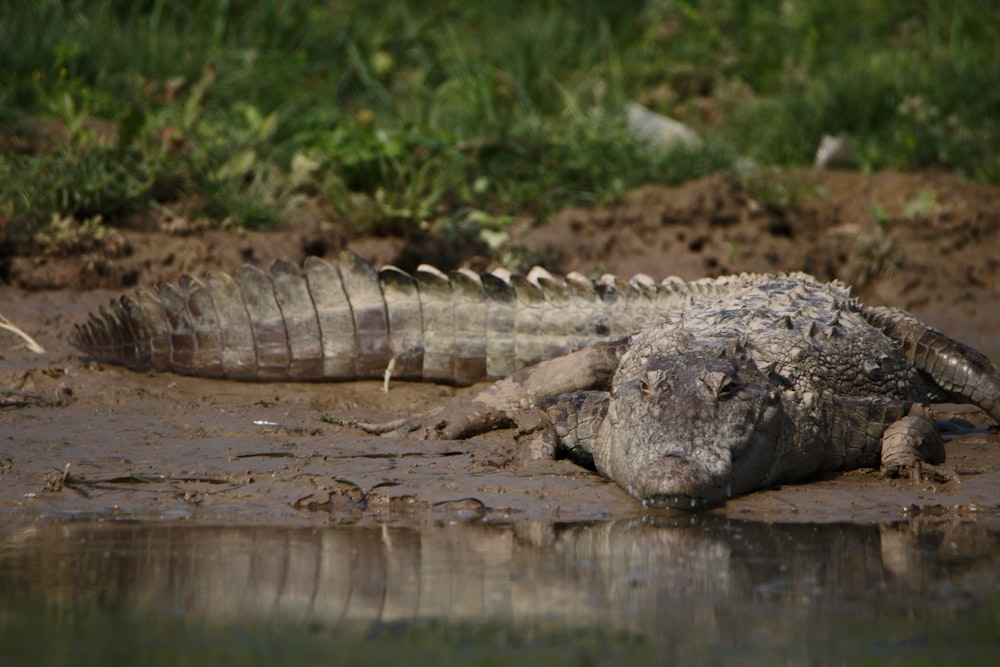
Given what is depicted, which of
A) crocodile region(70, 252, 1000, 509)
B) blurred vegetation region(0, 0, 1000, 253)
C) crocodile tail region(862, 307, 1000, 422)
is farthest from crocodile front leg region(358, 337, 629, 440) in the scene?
blurred vegetation region(0, 0, 1000, 253)

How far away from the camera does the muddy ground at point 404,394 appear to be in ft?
13.8

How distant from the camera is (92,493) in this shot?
423 centimetres

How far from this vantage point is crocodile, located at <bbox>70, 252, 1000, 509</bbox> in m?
4.29

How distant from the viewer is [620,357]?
524 cm

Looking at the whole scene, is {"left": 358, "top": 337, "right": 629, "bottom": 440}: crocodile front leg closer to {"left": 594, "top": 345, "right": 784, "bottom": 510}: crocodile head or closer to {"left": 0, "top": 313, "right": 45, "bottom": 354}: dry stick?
{"left": 594, "top": 345, "right": 784, "bottom": 510}: crocodile head

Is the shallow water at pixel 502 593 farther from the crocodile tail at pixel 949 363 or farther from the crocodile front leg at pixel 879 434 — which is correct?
the crocodile tail at pixel 949 363

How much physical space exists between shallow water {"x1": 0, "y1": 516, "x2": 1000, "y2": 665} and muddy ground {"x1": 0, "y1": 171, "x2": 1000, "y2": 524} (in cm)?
28

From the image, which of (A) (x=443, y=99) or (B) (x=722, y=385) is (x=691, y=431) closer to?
(B) (x=722, y=385)

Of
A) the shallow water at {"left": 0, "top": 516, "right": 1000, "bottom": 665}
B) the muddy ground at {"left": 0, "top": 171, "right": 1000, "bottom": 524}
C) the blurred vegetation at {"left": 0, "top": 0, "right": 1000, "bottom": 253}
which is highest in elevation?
the blurred vegetation at {"left": 0, "top": 0, "right": 1000, "bottom": 253}

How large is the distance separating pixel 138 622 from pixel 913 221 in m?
6.84

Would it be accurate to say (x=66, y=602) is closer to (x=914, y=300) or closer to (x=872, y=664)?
(x=872, y=664)

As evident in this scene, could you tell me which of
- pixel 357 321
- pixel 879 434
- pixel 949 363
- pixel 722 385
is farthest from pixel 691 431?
pixel 357 321

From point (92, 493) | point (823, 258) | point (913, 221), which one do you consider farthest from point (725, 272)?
point (92, 493)

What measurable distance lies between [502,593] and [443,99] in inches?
282
